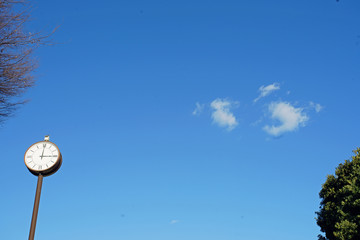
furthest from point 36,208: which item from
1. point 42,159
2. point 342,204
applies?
point 342,204

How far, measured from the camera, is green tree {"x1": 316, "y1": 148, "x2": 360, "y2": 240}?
17719 millimetres

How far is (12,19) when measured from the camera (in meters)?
8.45

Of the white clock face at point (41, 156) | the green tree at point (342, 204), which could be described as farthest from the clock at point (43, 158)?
the green tree at point (342, 204)

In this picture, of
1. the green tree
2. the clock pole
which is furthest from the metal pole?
the green tree

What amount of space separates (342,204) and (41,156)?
15.9 m

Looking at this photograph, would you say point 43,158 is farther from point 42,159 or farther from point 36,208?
point 36,208

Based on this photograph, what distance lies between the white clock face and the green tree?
15302mm

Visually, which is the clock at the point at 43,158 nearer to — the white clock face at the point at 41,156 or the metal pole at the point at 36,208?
the white clock face at the point at 41,156

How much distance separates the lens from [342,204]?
18406 mm

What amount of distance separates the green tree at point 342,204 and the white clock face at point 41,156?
15.3 m

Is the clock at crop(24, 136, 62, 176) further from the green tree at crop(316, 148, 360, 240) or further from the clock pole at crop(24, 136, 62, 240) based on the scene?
the green tree at crop(316, 148, 360, 240)

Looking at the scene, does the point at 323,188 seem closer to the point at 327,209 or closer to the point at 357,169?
the point at 327,209

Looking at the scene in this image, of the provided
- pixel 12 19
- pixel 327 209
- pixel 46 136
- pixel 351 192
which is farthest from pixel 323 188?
pixel 12 19

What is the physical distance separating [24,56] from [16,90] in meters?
0.91
